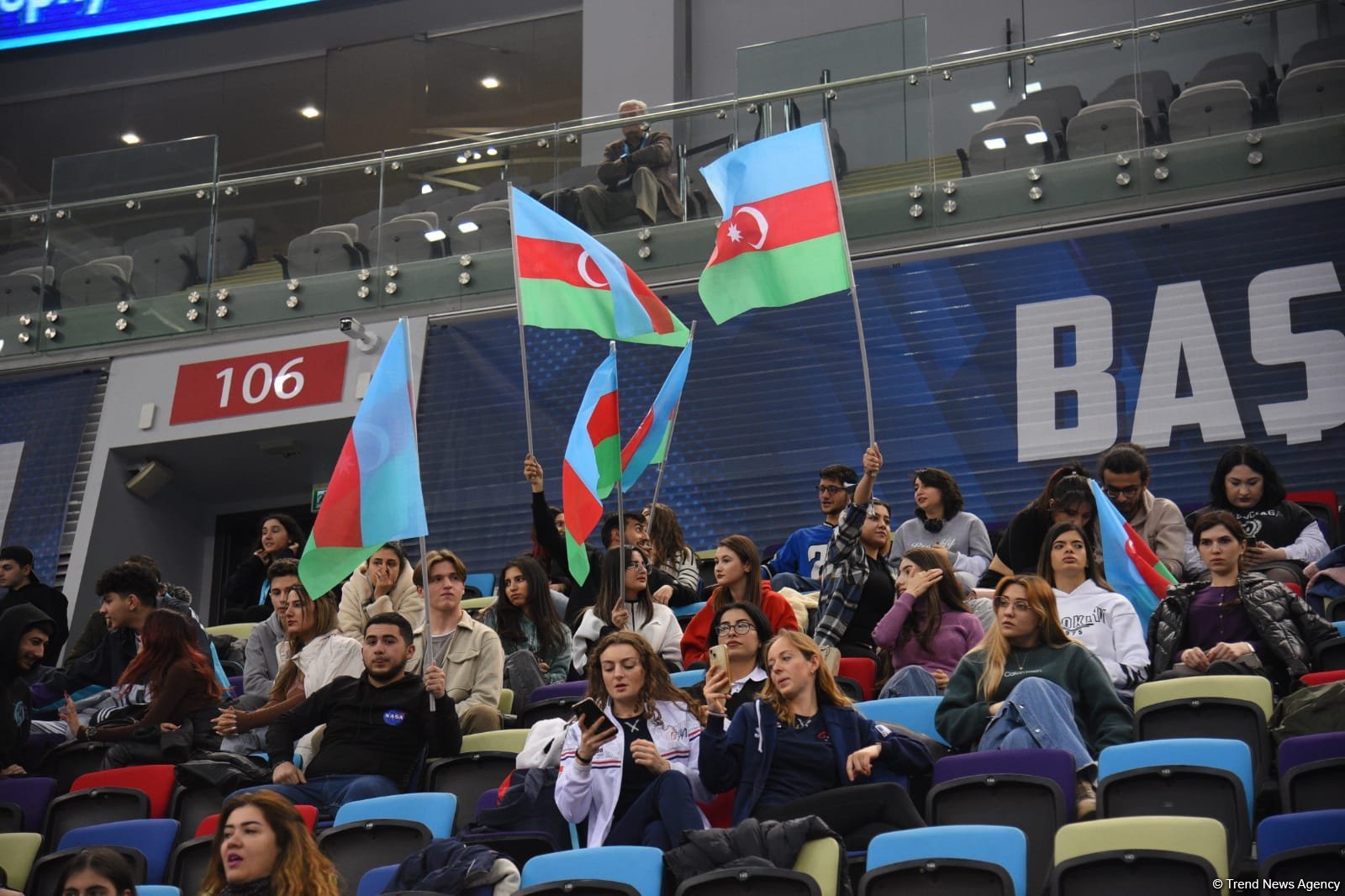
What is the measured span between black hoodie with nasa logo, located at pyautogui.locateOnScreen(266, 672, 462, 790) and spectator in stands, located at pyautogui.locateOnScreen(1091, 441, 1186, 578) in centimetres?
369

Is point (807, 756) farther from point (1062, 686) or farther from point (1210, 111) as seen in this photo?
point (1210, 111)

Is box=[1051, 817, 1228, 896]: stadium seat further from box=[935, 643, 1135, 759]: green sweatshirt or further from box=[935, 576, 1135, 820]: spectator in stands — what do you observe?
box=[935, 643, 1135, 759]: green sweatshirt

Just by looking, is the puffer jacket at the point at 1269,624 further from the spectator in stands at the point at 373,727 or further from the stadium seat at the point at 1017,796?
the spectator in stands at the point at 373,727

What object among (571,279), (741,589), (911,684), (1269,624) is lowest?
(911,684)

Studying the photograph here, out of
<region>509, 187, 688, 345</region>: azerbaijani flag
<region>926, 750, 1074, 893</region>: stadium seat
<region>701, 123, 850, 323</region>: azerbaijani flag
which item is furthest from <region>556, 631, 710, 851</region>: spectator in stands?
<region>509, 187, 688, 345</region>: azerbaijani flag

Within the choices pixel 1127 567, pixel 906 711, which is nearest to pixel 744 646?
pixel 906 711

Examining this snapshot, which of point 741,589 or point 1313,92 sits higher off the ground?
point 1313,92

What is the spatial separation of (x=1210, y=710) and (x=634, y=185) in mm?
7718

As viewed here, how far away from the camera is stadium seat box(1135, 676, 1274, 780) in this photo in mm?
6477

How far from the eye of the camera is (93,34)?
20.8 metres

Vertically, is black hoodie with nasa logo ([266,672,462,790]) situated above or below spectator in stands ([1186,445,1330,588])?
below

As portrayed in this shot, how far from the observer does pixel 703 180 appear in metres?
13.1

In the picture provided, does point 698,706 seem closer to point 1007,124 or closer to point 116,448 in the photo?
→ point 1007,124

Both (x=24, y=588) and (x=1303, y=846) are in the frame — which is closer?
(x=1303, y=846)
